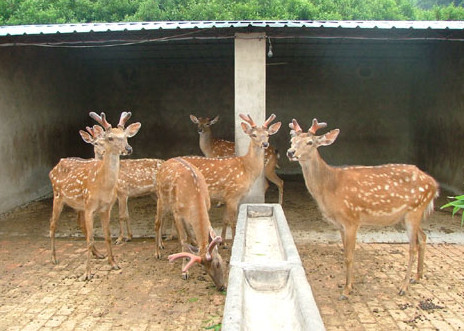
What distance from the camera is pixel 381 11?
22.6m

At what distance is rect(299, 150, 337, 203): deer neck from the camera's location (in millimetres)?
5196

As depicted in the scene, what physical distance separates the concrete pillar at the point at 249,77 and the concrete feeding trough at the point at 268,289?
7.87ft

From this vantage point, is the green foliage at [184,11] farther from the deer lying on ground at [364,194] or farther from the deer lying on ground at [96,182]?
the deer lying on ground at [364,194]

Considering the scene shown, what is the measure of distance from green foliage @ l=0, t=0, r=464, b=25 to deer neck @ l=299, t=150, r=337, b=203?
15760 mm

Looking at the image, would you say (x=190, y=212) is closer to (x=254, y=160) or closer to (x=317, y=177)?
(x=317, y=177)

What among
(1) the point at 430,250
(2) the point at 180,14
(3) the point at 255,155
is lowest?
(1) the point at 430,250

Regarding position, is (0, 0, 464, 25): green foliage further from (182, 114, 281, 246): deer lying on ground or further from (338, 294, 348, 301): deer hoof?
(338, 294, 348, 301): deer hoof

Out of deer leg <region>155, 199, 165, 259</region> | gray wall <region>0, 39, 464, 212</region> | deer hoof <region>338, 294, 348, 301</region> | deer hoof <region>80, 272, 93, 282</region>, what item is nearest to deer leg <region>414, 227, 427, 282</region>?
deer hoof <region>338, 294, 348, 301</region>

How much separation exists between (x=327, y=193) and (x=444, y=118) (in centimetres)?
580

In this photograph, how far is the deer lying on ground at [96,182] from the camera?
540cm

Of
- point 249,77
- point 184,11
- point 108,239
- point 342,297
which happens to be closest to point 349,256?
point 342,297

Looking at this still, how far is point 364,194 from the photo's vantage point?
202 inches

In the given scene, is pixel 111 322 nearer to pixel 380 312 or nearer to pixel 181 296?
pixel 181 296

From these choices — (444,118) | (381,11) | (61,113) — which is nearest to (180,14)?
(381,11)
